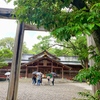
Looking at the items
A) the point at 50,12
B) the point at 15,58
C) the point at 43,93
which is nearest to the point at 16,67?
the point at 15,58

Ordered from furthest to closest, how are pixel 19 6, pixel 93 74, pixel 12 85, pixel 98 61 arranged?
1. pixel 12 85
2. pixel 19 6
3. pixel 98 61
4. pixel 93 74

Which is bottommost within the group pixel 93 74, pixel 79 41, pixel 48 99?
pixel 48 99

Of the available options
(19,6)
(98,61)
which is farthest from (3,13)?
(98,61)

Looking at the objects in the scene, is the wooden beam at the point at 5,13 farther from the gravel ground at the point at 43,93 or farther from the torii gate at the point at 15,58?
the gravel ground at the point at 43,93

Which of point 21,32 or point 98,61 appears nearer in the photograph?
point 98,61

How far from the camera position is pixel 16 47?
2162 mm

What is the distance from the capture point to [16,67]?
80.8 inches

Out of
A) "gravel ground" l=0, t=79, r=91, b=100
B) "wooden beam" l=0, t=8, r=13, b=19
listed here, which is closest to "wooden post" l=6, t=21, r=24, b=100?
"wooden beam" l=0, t=8, r=13, b=19

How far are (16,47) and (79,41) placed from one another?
26.2ft

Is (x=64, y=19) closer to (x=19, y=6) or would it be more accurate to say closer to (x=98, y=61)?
(x=98, y=61)

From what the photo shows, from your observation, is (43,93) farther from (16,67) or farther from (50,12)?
(50,12)

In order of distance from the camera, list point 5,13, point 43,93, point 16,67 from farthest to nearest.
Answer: point 43,93, point 5,13, point 16,67

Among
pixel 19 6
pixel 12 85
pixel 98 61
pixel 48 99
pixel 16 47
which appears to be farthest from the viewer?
pixel 48 99

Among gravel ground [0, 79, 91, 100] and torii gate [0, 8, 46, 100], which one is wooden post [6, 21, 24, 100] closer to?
torii gate [0, 8, 46, 100]
